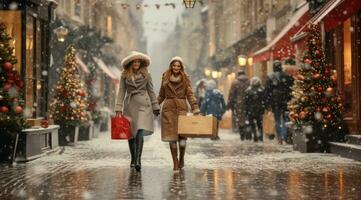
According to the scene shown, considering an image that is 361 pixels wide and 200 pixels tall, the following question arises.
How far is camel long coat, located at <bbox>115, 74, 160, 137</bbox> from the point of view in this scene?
13.5 m

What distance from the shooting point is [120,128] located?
1320cm

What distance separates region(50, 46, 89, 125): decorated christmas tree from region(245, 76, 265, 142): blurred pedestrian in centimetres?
452

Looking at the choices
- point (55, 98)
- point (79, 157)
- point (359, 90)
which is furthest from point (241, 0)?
point (79, 157)

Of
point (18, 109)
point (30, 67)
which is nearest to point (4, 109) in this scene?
point (18, 109)

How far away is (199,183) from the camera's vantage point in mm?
11156

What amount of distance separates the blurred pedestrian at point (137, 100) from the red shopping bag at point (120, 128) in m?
0.21

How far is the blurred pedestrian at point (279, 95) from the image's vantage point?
22375mm

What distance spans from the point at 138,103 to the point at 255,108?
10.4m

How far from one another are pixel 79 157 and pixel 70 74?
20.4 ft

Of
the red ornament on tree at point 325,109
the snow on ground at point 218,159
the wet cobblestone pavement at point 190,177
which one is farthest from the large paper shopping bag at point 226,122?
the wet cobblestone pavement at point 190,177

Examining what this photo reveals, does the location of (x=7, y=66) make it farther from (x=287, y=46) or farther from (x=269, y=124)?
(x=269, y=124)

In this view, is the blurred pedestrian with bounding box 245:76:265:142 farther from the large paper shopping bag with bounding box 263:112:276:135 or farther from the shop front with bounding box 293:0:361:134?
the large paper shopping bag with bounding box 263:112:276:135

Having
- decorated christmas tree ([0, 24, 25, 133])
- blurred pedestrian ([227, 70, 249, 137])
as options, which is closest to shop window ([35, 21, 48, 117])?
decorated christmas tree ([0, 24, 25, 133])

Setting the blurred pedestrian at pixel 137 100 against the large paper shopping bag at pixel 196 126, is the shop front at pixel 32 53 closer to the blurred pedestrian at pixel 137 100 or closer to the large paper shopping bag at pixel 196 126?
the blurred pedestrian at pixel 137 100
